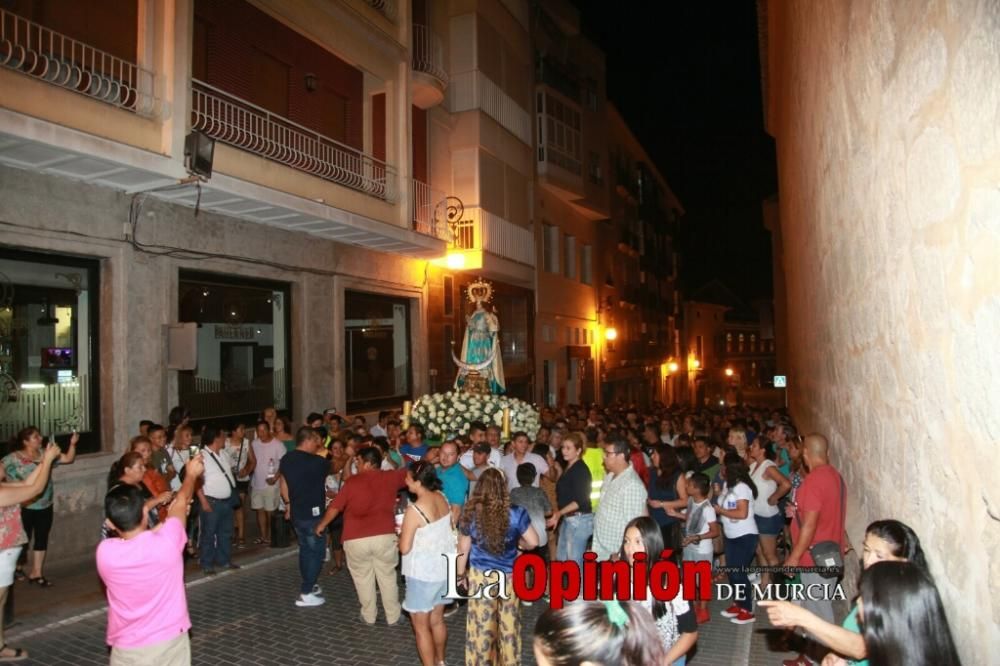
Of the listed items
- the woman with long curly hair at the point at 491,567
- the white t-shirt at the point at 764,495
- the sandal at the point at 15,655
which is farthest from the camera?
the white t-shirt at the point at 764,495

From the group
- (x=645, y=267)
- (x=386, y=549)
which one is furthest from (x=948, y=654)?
(x=645, y=267)

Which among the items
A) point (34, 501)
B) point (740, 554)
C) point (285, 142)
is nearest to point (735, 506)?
point (740, 554)

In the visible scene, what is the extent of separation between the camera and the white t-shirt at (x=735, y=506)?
23.4 feet

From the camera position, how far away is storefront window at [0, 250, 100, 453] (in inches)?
371

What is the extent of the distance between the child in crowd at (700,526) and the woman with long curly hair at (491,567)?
7.46 feet

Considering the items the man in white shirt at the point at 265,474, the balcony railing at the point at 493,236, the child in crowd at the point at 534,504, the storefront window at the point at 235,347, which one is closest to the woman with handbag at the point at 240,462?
the man in white shirt at the point at 265,474

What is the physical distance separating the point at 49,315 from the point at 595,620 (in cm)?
1013

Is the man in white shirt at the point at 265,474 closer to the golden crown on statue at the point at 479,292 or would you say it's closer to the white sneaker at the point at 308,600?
the white sneaker at the point at 308,600

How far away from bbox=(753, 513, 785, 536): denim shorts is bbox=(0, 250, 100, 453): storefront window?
28.9ft

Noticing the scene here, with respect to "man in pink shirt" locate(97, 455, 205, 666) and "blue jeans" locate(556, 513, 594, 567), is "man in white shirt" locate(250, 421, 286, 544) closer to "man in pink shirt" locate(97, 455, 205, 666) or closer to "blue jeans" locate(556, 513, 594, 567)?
"blue jeans" locate(556, 513, 594, 567)

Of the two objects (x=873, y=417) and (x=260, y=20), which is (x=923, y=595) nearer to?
(x=873, y=417)

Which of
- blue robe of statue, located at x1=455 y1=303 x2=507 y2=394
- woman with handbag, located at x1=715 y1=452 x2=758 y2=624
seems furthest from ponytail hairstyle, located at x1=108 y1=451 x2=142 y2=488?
blue robe of statue, located at x1=455 y1=303 x2=507 y2=394

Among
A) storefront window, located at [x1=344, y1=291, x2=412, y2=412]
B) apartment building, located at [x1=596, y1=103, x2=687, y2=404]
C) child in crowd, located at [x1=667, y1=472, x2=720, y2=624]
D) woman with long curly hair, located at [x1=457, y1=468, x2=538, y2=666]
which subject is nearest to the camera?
woman with long curly hair, located at [x1=457, y1=468, x2=538, y2=666]

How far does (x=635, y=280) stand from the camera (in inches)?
1571
